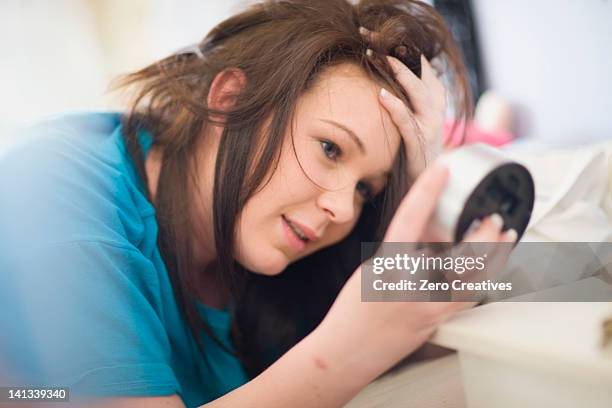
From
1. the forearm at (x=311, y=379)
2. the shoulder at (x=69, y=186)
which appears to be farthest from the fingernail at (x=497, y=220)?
the shoulder at (x=69, y=186)

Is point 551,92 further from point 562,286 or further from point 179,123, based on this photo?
point 179,123

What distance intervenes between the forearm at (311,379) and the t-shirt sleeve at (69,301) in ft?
0.35

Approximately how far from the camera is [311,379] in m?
0.46

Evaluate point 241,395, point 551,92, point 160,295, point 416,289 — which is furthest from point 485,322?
point 551,92

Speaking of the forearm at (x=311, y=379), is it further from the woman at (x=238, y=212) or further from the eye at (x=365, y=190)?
the eye at (x=365, y=190)

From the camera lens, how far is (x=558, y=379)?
375 millimetres

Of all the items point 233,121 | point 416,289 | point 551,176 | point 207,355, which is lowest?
point 207,355

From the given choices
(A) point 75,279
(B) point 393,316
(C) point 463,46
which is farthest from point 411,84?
(C) point 463,46

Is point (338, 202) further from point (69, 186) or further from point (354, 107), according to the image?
point (69, 186)

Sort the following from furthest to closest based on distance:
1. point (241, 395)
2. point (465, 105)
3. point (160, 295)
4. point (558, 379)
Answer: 1. point (465, 105)
2. point (160, 295)
3. point (241, 395)
4. point (558, 379)

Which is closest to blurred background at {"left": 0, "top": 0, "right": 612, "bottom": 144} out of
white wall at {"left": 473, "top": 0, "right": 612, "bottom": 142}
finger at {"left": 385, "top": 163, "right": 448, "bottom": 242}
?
white wall at {"left": 473, "top": 0, "right": 612, "bottom": 142}

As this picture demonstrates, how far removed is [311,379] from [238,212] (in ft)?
0.90

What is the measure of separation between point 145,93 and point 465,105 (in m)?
0.57

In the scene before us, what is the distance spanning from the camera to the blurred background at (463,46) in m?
0.93
